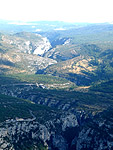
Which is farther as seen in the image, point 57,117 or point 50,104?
point 50,104

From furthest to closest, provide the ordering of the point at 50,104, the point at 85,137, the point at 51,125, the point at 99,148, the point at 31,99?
the point at 31,99 < the point at 50,104 < the point at 51,125 < the point at 85,137 < the point at 99,148

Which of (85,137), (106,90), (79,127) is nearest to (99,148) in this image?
(85,137)

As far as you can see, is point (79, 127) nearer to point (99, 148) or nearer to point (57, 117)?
point (57, 117)

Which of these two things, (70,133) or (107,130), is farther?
(70,133)

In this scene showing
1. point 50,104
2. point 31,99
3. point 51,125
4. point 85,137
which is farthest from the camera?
point 31,99

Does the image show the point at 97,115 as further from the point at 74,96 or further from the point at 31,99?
the point at 31,99

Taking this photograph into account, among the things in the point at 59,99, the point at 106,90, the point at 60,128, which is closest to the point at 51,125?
the point at 60,128

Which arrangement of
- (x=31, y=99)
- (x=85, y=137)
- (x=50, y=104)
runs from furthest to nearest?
(x=31, y=99), (x=50, y=104), (x=85, y=137)

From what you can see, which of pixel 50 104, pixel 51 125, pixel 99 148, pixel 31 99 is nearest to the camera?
pixel 99 148
